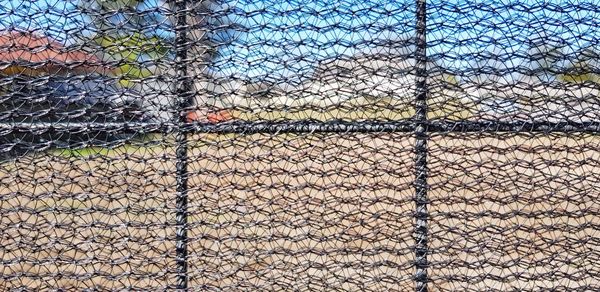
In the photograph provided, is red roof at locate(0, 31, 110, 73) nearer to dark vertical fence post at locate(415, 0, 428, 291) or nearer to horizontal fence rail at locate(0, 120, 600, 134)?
horizontal fence rail at locate(0, 120, 600, 134)

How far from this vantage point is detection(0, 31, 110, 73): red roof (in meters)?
1.25

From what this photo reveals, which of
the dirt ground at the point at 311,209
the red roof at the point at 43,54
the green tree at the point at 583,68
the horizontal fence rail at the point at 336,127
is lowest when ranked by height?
the dirt ground at the point at 311,209

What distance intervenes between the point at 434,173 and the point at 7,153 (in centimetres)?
106

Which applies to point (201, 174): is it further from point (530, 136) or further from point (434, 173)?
point (530, 136)

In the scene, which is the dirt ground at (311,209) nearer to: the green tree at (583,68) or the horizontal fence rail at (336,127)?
the horizontal fence rail at (336,127)

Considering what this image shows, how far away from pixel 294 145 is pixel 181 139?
27 cm

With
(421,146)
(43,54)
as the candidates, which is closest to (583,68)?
(421,146)

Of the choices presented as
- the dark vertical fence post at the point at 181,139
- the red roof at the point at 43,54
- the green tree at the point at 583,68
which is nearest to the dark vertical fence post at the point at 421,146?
the green tree at the point at 583,68

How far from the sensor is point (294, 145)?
125 cm

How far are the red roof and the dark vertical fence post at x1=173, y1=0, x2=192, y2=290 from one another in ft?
0.62

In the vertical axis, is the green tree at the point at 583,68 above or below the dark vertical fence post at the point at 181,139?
above

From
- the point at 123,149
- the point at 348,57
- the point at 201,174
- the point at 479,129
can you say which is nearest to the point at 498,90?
the point at 479,129

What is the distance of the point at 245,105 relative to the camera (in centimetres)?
124

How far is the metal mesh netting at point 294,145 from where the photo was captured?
123cm
